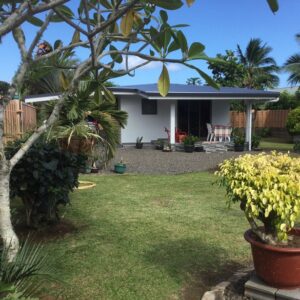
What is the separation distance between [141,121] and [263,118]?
14462 mm

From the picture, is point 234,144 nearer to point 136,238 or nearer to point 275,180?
point 136,238

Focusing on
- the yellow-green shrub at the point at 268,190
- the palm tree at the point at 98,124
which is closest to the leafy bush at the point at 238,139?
the palm tree at the point at 98,124

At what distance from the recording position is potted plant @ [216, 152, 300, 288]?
362cm

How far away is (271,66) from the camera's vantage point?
3816cm

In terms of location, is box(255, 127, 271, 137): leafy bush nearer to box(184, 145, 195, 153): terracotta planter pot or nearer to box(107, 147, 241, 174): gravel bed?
box(107, 147, 241, 174): gravel bed

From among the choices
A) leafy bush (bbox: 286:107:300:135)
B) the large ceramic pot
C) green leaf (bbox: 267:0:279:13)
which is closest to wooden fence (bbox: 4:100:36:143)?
the large ceramic pot

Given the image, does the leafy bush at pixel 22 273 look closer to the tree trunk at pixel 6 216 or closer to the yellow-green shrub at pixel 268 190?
the tree trunk at pixel 6 216

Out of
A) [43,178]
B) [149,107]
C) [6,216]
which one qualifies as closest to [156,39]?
[6,216]

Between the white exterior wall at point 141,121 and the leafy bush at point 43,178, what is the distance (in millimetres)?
14327

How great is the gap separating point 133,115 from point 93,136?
34.4 feet

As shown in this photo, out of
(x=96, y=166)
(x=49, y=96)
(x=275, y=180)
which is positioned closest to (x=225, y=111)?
(x=49, y=96)

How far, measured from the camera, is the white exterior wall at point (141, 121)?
20.4 metres

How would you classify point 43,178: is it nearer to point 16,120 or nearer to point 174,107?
point 16,120

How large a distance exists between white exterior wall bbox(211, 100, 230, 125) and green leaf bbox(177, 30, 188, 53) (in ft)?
64.8
